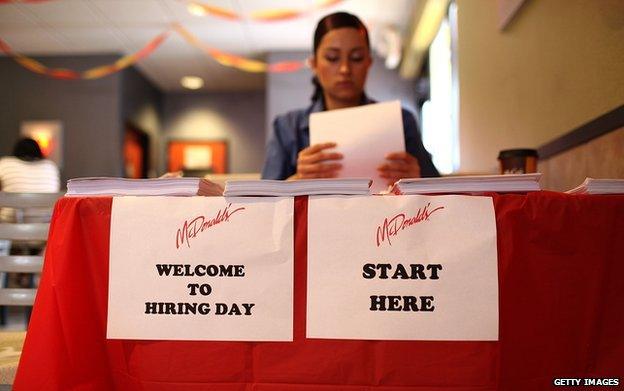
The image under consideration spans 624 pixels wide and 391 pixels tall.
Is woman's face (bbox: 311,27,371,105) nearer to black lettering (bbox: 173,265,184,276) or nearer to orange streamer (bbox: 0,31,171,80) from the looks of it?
black lettering (bbox: 173,265,184,276)

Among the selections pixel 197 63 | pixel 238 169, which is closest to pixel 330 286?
pixel 197 63

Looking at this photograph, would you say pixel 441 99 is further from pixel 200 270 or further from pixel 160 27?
pixel 200 270

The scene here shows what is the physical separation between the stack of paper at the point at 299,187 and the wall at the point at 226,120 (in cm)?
676

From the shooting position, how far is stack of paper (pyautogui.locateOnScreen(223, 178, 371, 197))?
2.03ft

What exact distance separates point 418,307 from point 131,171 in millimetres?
6148

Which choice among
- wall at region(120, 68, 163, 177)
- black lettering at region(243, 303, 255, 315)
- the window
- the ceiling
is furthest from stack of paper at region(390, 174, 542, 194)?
wall at region(120, 68, 163, 177)

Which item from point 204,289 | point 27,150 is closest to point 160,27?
point 27,150

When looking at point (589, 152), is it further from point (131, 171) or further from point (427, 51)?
point (131, 171)

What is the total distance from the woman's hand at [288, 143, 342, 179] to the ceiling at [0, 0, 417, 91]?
3633 mm

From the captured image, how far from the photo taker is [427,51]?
16.2 ft

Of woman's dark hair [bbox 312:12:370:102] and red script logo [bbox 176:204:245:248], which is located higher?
woman's dark hair [bbox 312:12:370:102]

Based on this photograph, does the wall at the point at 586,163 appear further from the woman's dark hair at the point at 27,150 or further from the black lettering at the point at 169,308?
the woman's dark hair at the point at 27,150
